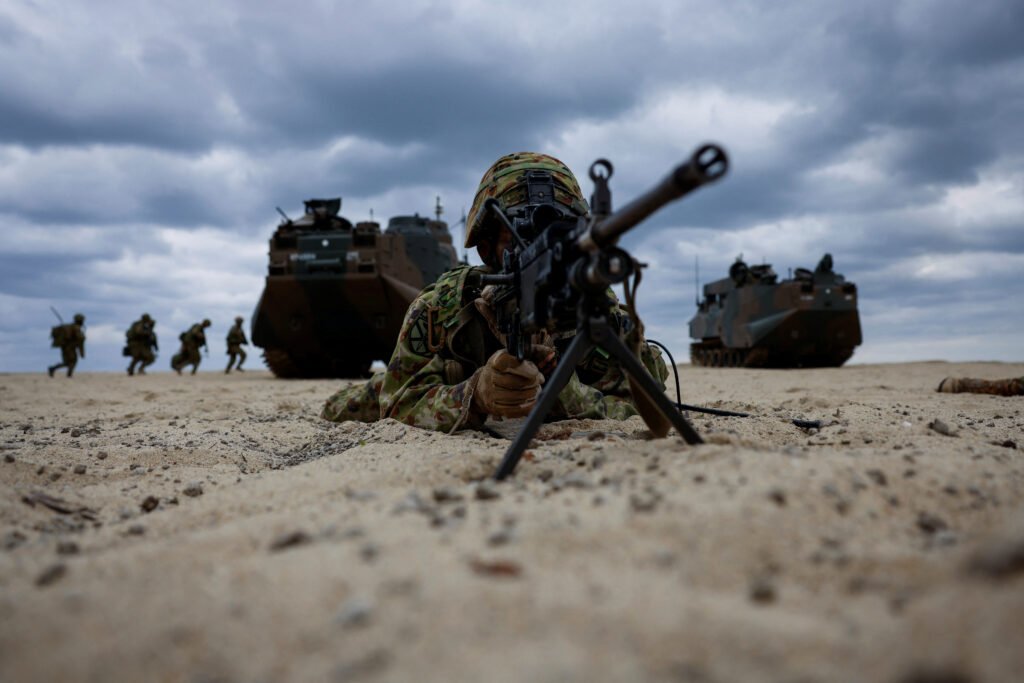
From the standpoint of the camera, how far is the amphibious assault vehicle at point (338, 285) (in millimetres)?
11078

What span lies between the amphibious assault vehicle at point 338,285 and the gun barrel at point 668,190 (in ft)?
31.0

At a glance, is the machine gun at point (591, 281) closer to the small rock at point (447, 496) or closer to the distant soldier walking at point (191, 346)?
the small rock at point (447, 496)

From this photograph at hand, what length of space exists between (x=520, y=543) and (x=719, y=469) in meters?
0.64

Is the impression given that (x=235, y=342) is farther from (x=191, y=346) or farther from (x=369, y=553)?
(x=369, y=553)

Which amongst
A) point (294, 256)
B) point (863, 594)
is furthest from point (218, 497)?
point (294, 256)

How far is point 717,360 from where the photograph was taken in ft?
62.5

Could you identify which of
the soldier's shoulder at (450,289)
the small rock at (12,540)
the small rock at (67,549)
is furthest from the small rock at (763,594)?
the soldier's shoulder at (450,289)

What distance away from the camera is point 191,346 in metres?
17.1

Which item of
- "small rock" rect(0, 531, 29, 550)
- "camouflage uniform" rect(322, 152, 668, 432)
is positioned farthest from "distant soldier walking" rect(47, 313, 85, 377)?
"small rock" rect(0, 531, 29, 550)

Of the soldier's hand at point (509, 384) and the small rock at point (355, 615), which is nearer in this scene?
the small rock at point (355, 615)

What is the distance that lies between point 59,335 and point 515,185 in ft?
51.5

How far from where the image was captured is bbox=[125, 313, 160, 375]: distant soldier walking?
16.5 m

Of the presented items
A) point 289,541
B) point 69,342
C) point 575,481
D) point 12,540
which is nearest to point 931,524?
point 575,481

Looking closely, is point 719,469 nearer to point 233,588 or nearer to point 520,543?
point 520,543
